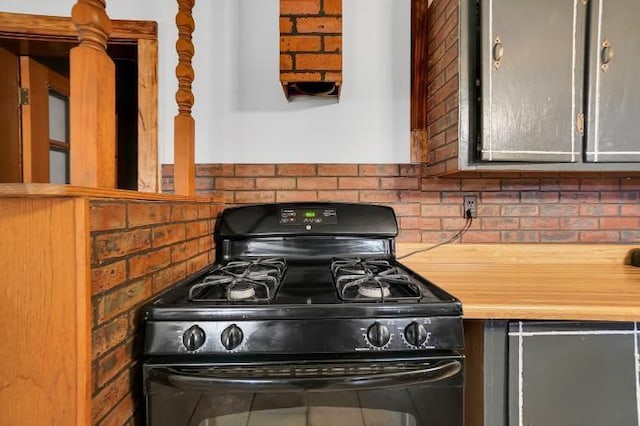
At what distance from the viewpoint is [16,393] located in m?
0.64

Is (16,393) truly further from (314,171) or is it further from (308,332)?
(314,171)

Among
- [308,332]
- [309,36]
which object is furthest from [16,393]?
[309,36]

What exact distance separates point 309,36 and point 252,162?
62 centimetres

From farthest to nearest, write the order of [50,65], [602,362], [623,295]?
[50,65]
[623,295]
[602,362]

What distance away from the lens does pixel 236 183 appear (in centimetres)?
166

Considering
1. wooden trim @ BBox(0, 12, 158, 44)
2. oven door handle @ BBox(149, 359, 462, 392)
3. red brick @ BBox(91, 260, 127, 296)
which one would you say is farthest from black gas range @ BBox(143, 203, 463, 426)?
wooden trim @ BBox(0, 12, 158, 44)

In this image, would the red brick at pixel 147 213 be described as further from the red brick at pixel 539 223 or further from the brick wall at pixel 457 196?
the red brick at pixel 539 223

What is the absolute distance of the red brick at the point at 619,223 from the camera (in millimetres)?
1635

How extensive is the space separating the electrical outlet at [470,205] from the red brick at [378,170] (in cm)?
35

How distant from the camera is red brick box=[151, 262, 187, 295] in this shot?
96 centimetres

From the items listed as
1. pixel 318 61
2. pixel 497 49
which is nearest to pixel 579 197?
pixel 497 49

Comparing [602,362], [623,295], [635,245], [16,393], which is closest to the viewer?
[16,393]

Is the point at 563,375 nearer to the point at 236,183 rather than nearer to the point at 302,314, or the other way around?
the point at 302,314

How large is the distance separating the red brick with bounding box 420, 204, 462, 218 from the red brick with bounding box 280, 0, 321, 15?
3.22ft
